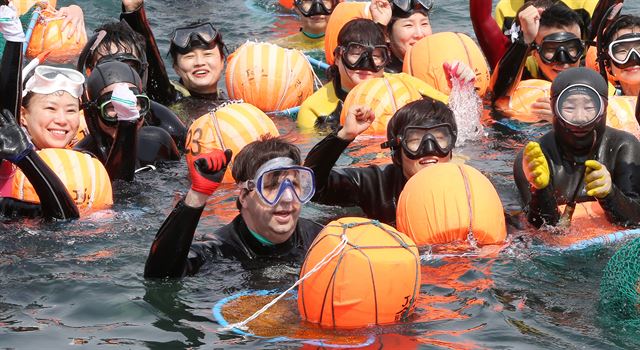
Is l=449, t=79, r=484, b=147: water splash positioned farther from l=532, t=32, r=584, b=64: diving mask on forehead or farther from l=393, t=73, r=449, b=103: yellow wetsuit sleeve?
l=532, t=32, r=584, b=64: diving mask on forehead

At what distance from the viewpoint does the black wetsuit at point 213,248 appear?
6.79 m

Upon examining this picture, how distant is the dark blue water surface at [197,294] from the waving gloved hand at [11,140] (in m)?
0.75

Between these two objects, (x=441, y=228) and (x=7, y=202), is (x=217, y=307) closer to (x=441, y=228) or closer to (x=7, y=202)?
(x=441, y=228)

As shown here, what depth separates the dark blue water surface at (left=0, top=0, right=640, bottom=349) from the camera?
6660mm

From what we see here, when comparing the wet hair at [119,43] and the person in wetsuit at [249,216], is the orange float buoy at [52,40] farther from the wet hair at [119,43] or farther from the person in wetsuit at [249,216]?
the person in wetsuit at [249,216]

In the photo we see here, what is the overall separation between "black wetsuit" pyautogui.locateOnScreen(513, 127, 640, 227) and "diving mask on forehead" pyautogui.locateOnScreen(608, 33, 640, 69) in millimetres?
2645

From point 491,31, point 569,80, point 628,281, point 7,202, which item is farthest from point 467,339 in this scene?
point 491,31

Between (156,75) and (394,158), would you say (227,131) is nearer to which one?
(394,158)

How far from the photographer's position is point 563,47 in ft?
38.2

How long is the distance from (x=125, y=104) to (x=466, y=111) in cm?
407

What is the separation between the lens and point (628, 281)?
657 cm

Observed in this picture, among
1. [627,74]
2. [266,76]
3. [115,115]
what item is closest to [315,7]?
[266,76]

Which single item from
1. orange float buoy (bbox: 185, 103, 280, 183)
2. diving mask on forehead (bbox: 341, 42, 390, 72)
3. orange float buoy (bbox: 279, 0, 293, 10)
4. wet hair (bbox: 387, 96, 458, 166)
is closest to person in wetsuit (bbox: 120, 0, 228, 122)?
diving mask on forehead (bbox: 341, 42, 390, 72)

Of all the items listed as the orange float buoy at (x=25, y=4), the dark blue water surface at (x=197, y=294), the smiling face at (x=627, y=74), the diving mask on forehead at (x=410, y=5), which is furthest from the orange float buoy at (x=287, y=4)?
the dark blue water surface at (x=197, y=294)
